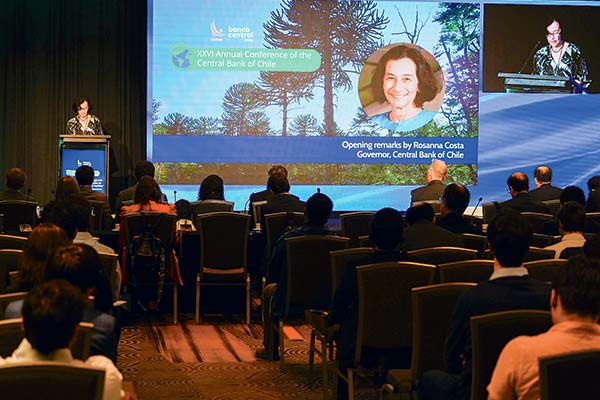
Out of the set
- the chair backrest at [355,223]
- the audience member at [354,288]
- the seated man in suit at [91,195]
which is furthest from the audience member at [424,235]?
the seated man in suit at [91,195]

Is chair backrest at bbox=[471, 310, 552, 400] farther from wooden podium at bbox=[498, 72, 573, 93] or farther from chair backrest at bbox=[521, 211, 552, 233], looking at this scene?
wooden podium at bbox=[498, 72, 573, 93]

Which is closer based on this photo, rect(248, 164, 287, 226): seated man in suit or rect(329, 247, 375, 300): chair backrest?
rect(329, 247, 375, 300): chair backrest

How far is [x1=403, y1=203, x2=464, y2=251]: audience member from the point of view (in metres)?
5.91

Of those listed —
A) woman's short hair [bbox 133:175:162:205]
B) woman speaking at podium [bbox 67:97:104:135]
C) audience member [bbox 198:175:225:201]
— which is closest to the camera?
woman's short hair [bbox 133:175:162:205]

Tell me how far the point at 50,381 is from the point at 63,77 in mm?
10841

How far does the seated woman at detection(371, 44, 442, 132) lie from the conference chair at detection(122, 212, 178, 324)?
221 inches

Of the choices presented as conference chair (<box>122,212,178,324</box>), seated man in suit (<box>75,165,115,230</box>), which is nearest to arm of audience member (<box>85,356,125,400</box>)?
conference chair (<box>122,212,178,324</box>)

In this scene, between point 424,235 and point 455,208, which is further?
point 455,208

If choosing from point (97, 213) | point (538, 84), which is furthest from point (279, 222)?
point (538, 84)

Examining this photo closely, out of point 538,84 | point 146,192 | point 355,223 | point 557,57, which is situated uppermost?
point 557,57

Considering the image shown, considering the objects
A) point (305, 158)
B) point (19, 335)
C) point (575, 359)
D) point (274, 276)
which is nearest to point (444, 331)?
point (575, 359)

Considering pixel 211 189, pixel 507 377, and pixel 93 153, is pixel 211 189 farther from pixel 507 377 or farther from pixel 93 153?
pixel 507 377

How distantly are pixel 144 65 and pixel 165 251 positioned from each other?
585 centimetres

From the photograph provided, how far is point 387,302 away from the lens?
15.6 feet
